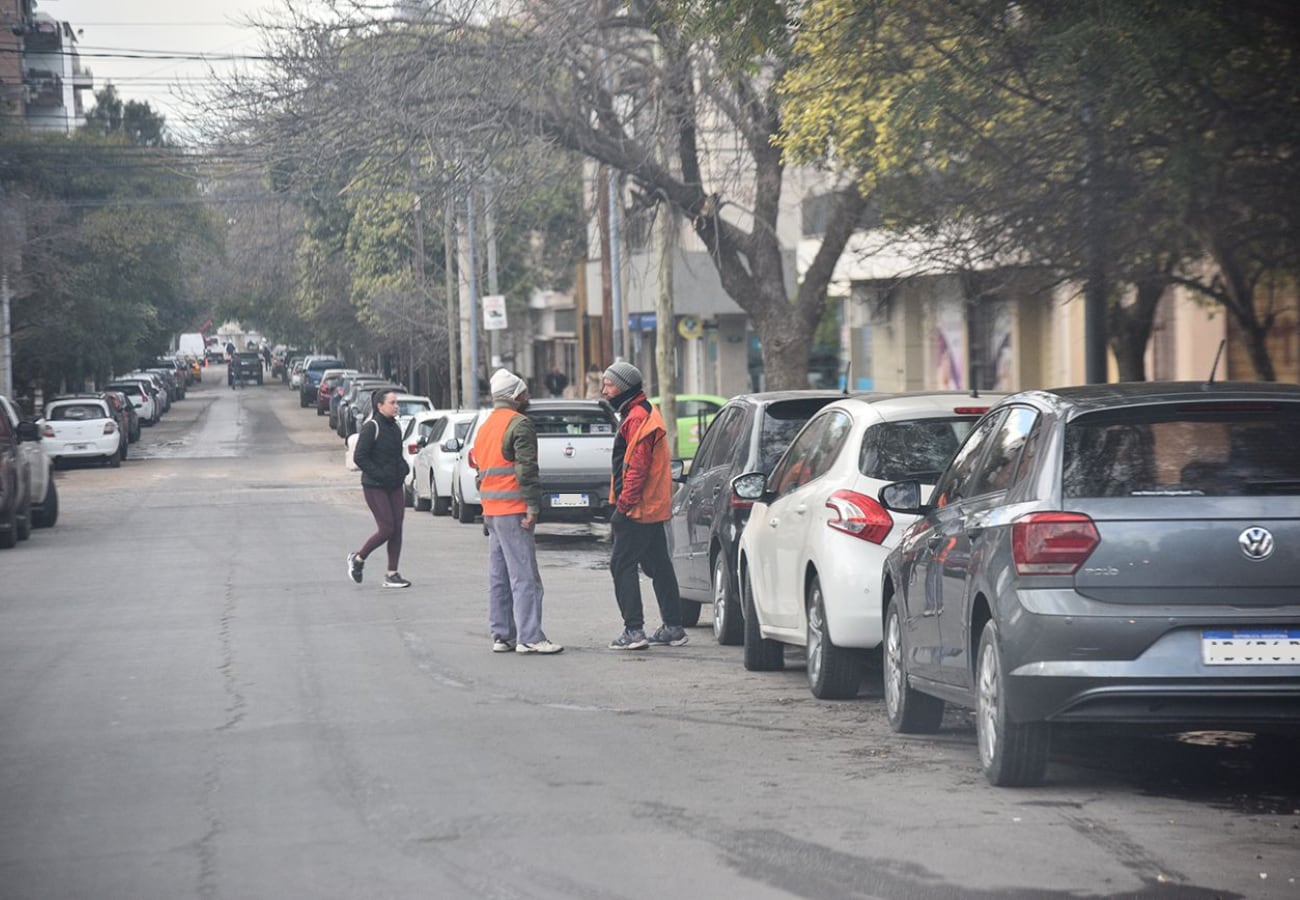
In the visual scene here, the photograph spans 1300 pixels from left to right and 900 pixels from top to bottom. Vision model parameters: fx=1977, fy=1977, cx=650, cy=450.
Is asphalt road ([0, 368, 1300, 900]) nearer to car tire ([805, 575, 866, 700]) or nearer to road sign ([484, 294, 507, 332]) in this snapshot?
car tire ([805, 575, 866, 700])

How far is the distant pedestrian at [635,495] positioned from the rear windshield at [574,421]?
1030cm

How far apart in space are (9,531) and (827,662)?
15.1 metres

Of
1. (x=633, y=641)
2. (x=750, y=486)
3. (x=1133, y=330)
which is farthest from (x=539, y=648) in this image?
(x=1133, y=330)

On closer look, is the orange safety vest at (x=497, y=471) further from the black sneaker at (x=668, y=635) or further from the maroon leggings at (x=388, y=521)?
the maroon leggings at (x=388, y=521)

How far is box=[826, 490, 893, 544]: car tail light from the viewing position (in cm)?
1019

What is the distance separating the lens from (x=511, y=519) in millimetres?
12648

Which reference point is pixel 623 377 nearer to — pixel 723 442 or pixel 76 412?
pixel 723 442

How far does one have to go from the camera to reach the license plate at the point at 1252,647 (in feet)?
23.7

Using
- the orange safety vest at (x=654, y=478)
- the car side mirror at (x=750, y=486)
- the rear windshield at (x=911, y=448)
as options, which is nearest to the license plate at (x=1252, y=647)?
the rear windshield at (x=911, y=448)

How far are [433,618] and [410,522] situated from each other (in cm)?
1213

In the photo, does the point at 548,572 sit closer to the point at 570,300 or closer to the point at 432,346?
the point at 432,346

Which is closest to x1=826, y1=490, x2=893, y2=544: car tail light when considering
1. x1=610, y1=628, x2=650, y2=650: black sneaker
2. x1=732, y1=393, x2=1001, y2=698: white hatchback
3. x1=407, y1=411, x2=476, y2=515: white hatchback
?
x1=732, y1=393, x2=1001, y2=698: white hatchback

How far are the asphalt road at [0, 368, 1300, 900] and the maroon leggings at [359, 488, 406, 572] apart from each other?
2.44 meters

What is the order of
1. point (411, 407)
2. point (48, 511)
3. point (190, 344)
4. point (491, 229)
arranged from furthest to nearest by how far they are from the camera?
point (190, 344), point (411, 407), point (491, 229), point (48, 511)
